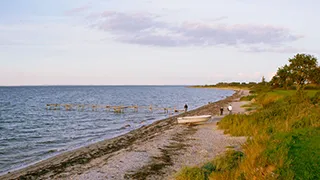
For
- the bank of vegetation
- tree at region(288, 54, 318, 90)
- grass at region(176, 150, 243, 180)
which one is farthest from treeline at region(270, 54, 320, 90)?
grass at region(176, 150, 243, 180)

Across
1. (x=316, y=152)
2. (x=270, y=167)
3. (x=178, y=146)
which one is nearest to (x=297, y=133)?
(x=316, y=152)

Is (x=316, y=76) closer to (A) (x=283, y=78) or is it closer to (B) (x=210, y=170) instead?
(A) (x=283, y=78)

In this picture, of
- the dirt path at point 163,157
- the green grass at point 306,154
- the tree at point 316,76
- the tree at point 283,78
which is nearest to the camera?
the green grass at point 306,154

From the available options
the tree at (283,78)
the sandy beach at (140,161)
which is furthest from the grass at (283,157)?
the tree at (283,78)

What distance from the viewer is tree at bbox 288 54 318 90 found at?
70.8 metres

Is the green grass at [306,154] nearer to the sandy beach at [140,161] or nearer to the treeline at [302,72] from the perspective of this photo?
the sandy beach at [140,161]

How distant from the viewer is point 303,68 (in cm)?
7306

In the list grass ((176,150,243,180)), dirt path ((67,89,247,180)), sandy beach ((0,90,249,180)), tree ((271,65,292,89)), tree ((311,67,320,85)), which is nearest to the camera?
grass ((176,150,243,180))

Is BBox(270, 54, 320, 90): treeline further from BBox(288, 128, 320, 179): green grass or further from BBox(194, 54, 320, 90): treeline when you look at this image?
BBox(288, 128, 320, 179): green grass

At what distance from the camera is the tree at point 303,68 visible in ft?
232

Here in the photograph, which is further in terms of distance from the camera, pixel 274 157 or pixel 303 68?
pixel 303 68

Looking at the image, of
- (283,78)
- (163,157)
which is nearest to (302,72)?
(283,78)

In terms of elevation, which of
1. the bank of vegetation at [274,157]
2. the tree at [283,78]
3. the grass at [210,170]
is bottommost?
the grass at [210,170]

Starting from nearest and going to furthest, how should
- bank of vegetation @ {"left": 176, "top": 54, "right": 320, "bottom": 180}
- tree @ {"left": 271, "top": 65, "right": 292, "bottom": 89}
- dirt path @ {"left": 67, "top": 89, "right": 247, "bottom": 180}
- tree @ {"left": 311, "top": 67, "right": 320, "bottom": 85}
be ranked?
1. bank of vegetation @ {"left": 176, "top": 54, "right": 320, "bottom": 180}
2. dirt path @ {"left": 67, "top": 89, "right": 247, "bottom": 180}
3. tree @ {"left": 311, "top": 67, "right": 320, "bottom": 85}
4. tree @ {"left": 271, "top": 65, "right": 292, "bottom": 89}
